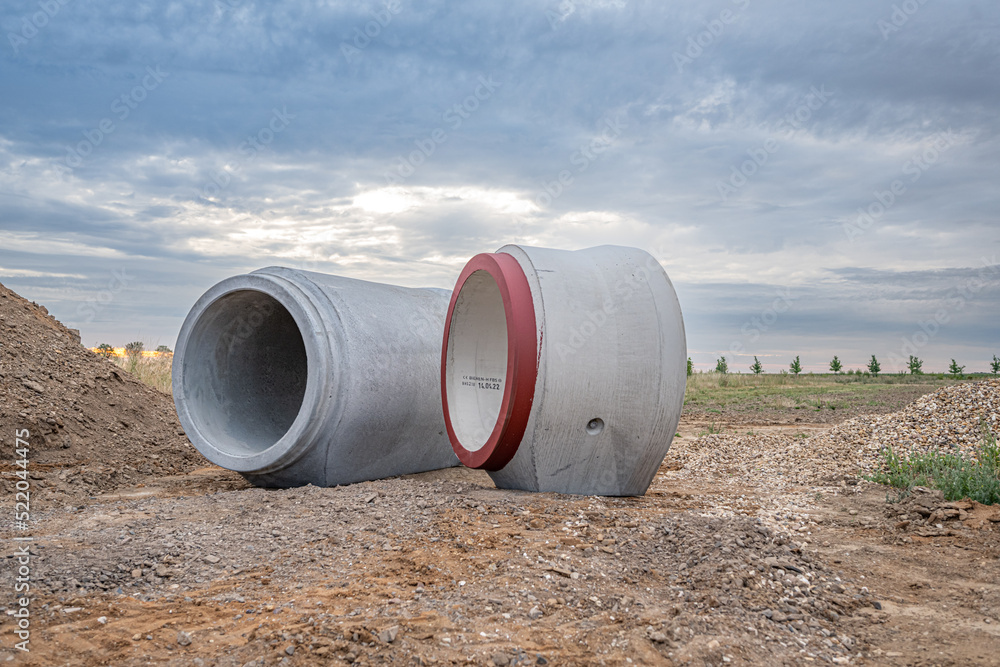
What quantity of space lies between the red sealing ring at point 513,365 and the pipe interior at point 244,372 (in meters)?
2.57

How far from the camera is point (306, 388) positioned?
22.5ft

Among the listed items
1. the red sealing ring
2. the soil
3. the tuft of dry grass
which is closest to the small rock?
the soil

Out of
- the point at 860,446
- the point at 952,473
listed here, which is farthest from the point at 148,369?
the point at 952,473

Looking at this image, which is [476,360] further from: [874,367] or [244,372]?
[874,367]

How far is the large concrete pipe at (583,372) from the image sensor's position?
591 centimetres

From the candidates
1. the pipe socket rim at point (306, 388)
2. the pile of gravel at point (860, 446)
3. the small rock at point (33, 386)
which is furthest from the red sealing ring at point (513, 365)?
the small rock at point (33, 386)

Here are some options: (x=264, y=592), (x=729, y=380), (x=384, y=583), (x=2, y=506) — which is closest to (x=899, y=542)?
(x=384, y=583)

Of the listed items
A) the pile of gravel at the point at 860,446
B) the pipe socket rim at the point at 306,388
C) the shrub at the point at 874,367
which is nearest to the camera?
the pipe socket rim at the point at 306,388

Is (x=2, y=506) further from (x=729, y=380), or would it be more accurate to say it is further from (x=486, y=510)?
(x=729, y=380)

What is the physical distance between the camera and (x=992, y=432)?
27.4 ft

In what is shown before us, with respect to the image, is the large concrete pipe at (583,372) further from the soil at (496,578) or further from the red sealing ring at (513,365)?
the soil at (496,578)

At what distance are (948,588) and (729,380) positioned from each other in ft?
75.5

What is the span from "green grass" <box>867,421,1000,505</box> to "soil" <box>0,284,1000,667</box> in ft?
0.69

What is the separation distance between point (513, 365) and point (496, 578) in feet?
6.62
